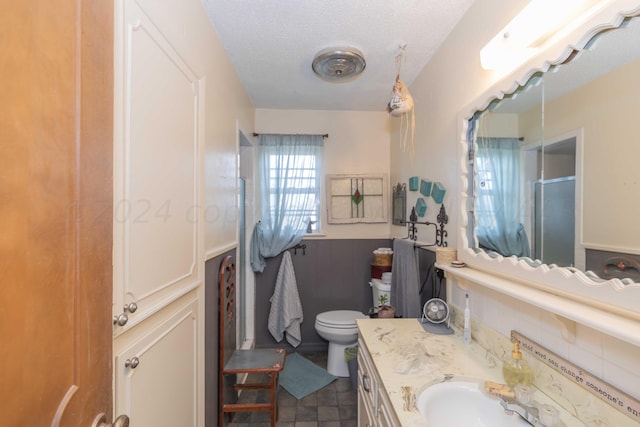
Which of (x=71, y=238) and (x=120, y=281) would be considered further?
(x=120, y=281)

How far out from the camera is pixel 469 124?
59.0 inches

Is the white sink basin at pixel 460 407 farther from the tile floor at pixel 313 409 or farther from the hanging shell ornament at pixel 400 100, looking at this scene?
the hanging shell ornament at pixel 400 100

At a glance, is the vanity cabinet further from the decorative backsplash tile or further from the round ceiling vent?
the round ceiling vent

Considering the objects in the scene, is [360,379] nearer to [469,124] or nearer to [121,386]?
[121,386]

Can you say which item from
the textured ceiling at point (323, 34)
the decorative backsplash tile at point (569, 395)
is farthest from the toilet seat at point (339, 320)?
the textured ceiling at point (323, 34)

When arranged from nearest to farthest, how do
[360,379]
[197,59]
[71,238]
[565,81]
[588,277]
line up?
1. [71,238]
2. [588,277]
3. [565,81]
4. [197,59]
5. [360,379]

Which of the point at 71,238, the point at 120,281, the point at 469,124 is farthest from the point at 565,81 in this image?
the point at 120,281

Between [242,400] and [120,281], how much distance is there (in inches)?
73.9

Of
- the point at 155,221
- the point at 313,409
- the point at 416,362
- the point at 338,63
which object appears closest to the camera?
the point at 155,221

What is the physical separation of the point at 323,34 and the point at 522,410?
1939 mm

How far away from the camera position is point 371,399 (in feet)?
4.35

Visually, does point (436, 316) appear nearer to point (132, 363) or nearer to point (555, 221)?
point (555, 221)

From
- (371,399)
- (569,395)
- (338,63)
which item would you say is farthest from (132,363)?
(338,63)

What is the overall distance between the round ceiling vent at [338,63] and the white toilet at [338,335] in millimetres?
1930
